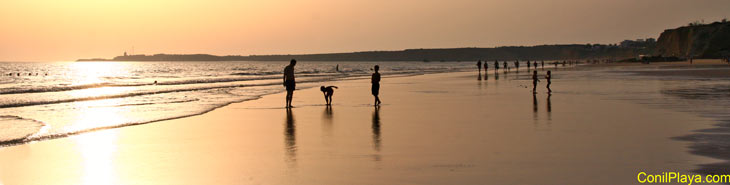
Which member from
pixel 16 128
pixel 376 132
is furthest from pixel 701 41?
pixel 16 128

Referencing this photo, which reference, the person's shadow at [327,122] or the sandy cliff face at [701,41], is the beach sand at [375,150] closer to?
the person's shadow at [327,122]

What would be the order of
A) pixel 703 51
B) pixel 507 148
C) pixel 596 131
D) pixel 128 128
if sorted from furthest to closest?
pixel 703 51 < pixel 128 128 < pixel 596 131 < pixel 507 148

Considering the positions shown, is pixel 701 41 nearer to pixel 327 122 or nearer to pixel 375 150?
pixel 327 122

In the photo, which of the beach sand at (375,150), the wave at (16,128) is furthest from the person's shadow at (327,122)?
the wave at (16,128)

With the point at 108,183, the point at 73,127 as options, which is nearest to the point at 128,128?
the point at 73,127

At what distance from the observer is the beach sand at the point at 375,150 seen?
778 centimetres

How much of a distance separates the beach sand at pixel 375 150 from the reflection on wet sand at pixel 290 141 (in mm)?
19

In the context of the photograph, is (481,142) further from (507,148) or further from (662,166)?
(662,166)

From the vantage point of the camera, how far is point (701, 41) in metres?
125

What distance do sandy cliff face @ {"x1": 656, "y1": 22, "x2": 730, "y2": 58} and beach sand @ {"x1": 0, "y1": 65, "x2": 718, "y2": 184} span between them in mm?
110428

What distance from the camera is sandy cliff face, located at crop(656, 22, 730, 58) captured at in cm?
11859

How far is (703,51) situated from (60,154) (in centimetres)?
13092

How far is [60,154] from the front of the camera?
986 cm

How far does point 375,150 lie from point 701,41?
13232 cm
